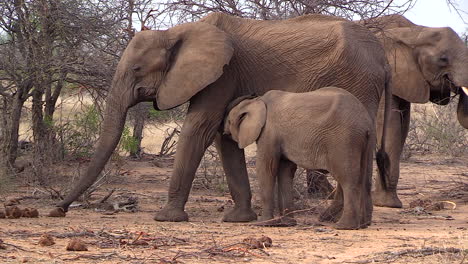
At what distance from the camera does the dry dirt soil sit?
6.62 metres

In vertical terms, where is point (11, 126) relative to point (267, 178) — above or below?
above

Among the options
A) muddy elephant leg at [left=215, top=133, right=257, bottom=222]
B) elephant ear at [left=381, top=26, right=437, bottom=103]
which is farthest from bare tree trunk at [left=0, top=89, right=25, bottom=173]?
elephant ear at [left=381, top=26, right=437, bottom=103]

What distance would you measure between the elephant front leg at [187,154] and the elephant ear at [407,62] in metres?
3.46

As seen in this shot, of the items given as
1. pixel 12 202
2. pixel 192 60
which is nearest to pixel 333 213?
pixel 192 60

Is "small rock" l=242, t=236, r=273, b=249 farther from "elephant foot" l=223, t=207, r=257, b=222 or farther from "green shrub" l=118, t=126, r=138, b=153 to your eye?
"green shrub" l=118, t=126, r=138, b=153

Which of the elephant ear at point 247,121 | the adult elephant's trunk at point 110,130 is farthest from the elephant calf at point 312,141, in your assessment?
the adult elephant's trunk at point 110,130

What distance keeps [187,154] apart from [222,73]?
0.83 meters

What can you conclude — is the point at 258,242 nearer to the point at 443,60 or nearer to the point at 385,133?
the point at 385,133

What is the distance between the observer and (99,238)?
7.23 metres

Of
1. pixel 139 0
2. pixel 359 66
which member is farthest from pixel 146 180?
pixel 359 66

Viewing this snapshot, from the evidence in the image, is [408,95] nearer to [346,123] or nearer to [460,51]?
[460,51]

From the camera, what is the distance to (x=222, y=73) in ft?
30.0

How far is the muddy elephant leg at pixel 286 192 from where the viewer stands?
8633 millimetres

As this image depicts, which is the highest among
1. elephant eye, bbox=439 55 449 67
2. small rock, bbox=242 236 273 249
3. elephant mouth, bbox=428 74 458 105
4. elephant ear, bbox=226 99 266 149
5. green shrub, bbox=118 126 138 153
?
elephant eye, bbox=439 55 449 67
